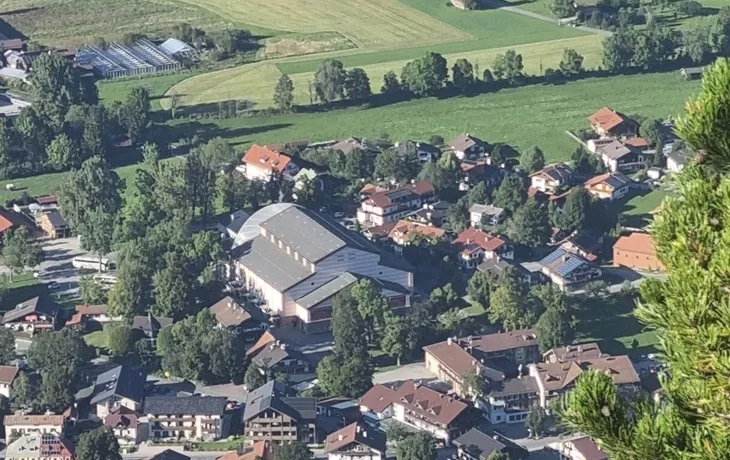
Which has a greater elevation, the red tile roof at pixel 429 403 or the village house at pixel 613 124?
the red tile roof at pixel 429 403

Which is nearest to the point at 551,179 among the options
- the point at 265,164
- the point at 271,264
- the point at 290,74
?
the point at 265,164

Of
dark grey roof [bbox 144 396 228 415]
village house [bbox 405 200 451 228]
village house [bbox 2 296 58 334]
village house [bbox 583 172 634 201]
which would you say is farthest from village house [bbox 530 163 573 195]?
dark grey roof [bbox 144 396 228 415]

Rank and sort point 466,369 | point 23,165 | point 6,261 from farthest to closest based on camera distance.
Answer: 1. point 23,165
2. point 6,261
3. point 466,369

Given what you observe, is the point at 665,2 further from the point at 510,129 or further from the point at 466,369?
the point at 466,369

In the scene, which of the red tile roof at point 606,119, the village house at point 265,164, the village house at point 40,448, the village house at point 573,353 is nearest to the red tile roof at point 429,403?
the village house at point 573,353

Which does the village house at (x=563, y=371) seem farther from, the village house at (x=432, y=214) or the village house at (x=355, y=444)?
the village house at (x=432, y=214)

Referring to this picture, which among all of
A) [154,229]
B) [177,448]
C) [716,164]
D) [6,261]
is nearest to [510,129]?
[154,229]

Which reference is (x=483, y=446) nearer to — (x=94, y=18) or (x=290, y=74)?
(x=290, y=74)
